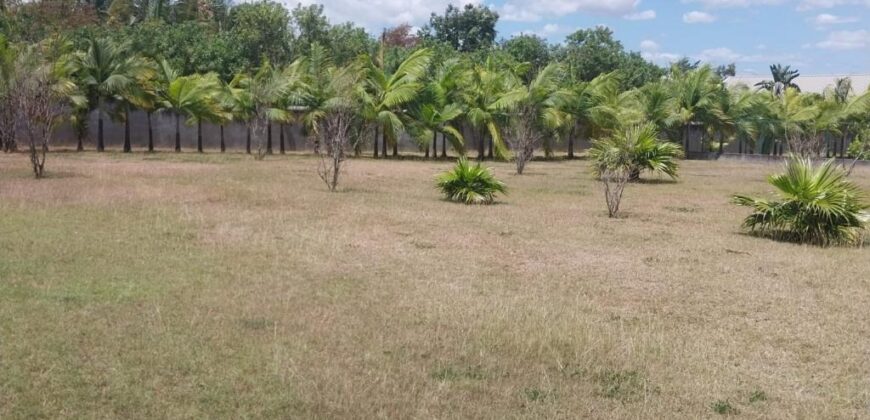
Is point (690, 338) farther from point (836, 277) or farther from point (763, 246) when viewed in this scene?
point (763, 246)

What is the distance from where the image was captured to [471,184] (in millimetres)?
14422

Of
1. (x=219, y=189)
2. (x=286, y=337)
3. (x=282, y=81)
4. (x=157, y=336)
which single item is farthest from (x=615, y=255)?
(x=282, y=81)

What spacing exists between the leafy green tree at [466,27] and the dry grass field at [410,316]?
141ft

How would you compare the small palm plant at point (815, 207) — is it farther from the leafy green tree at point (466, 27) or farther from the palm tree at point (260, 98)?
the leafy green tree at point (466, 27)

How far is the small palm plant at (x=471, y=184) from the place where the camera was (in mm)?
14320

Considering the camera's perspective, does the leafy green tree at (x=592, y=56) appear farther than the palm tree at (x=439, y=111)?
Yes

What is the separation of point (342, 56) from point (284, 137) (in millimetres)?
7577

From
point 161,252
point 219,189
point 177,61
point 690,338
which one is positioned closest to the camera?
point 690,338

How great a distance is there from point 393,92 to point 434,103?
1.87m

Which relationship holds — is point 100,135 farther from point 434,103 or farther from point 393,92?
point 434,103

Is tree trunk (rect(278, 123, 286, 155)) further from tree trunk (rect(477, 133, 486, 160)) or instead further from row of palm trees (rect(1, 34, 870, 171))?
tree trunk (rect(477, 133, 486, 160))

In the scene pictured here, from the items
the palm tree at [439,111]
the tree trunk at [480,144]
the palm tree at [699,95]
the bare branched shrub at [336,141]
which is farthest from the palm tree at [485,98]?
the bare branched shrub at [336,141]

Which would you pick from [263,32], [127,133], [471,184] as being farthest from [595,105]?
[471,184]

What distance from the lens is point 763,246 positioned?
10422 mm
